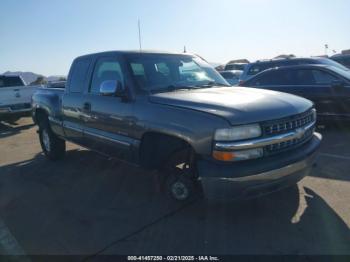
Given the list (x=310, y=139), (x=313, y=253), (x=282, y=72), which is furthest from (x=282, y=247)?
(x=282, y=72)

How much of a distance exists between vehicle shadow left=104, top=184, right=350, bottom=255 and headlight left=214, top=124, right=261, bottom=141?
102 cm

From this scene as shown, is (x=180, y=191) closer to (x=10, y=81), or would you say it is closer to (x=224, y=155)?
(x=224, y=155)

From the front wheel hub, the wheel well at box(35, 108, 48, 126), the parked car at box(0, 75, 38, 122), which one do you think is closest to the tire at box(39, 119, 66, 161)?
the wheel well at box(35, 108, 48, 126)

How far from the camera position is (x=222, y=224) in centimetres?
362

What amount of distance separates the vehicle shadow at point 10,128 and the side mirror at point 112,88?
7.34 m

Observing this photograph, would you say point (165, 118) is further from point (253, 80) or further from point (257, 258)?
point (253, 80)

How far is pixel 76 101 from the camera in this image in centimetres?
524

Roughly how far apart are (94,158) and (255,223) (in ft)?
13.0

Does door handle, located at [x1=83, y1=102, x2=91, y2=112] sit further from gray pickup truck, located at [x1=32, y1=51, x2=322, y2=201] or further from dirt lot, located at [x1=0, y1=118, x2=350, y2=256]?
dirt lot, located at [x1=0, y1=118, x2=350, y2=256]

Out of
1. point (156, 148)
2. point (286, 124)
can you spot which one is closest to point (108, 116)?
point (156, 148)

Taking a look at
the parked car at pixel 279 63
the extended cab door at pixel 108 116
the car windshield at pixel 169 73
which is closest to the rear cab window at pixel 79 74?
the extended cab door at pixel 108 116

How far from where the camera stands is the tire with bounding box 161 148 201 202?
12.3 ft

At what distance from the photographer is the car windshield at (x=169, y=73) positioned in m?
4.18

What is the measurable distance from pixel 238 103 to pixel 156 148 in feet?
3.92
